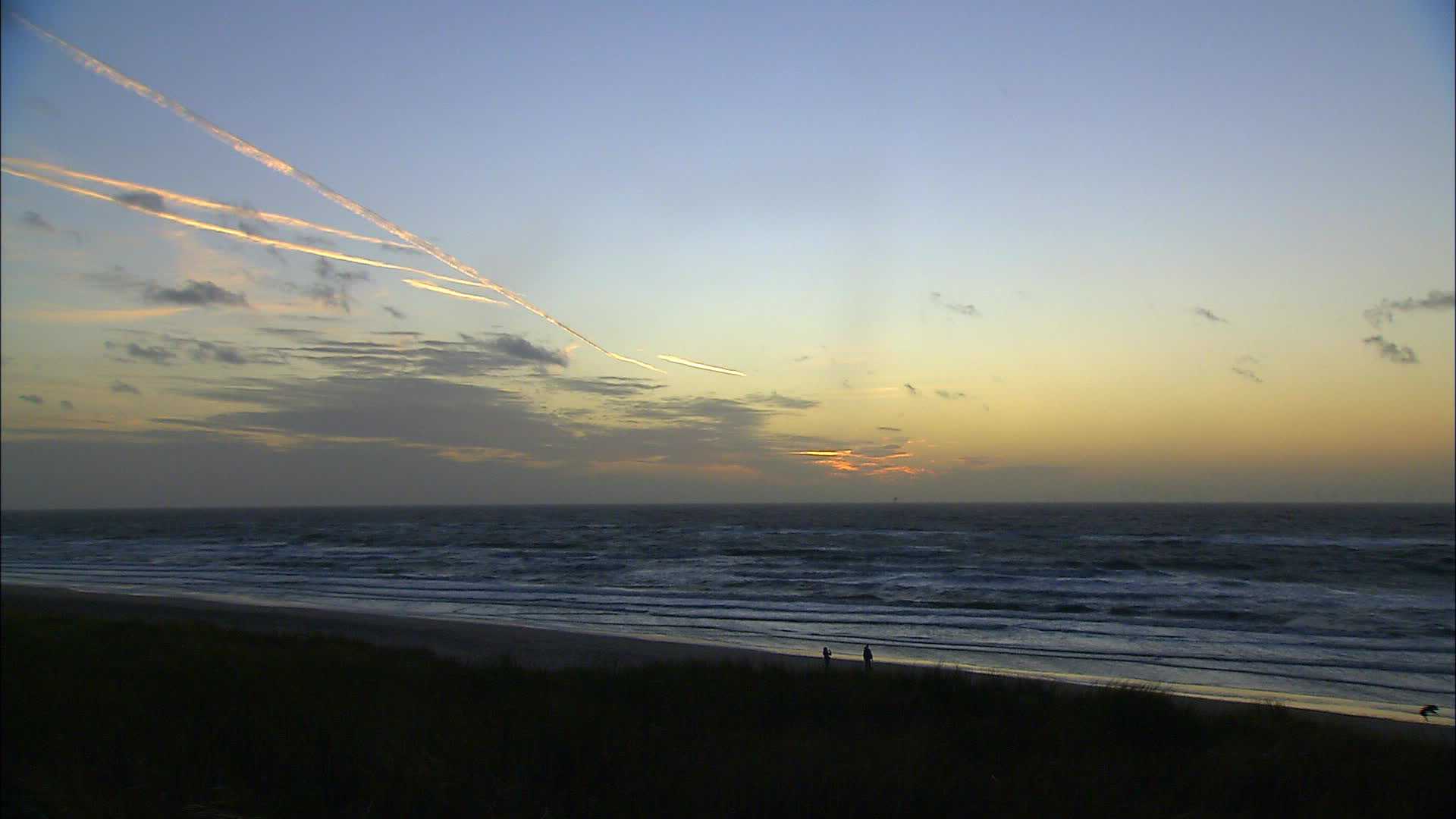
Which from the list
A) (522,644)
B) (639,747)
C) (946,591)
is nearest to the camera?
(639,747)

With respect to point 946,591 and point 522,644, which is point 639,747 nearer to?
point 522,644

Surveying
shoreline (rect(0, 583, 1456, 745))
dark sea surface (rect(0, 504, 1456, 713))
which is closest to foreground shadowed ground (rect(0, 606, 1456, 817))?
shoreline (rect(0, 583, 1456, 745))

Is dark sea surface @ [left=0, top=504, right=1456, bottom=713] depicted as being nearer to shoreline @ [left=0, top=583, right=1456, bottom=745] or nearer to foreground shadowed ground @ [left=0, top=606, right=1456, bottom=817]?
shoreline @ [left=0, top=583, right=1456, bottom=745]

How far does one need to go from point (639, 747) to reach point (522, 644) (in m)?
14.2

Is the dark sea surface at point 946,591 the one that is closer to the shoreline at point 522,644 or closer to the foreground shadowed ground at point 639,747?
the shoreline at point 522,644

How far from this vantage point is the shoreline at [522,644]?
1545 cm

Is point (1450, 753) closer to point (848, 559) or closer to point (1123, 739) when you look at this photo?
point (1123, 739)

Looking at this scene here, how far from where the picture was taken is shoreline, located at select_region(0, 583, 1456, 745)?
608 inches

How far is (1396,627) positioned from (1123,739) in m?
23.2

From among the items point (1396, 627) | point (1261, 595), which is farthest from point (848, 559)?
point (1396, 627)

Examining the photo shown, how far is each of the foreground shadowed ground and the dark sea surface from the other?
→ 898cm

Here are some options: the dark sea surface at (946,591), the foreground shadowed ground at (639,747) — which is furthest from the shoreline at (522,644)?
the foreground shadowed ground at (639,747)

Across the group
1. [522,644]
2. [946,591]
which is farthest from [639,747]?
[946,591]

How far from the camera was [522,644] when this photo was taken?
22.5 metres
